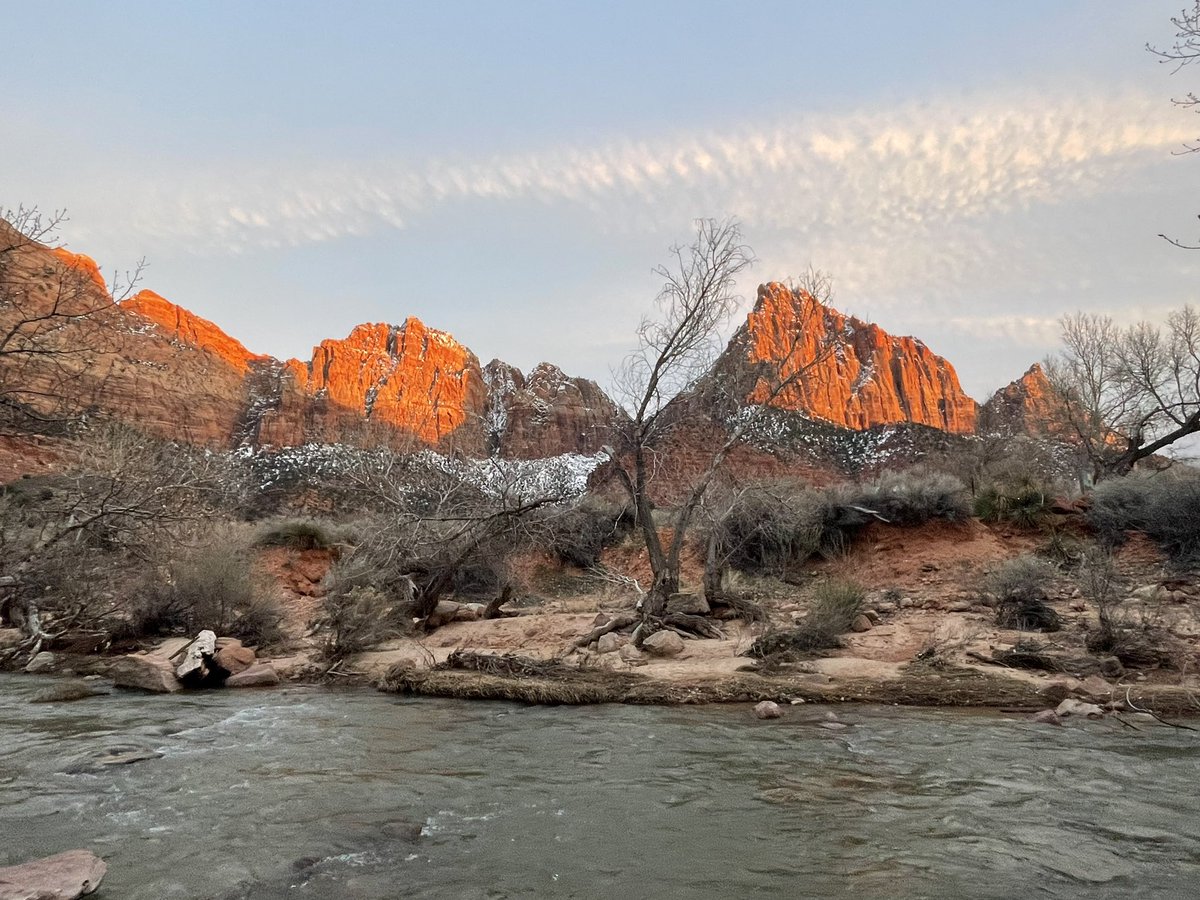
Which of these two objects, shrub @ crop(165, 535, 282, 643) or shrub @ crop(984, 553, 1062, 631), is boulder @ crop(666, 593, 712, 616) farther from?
shrub @ crop(165, 535, 282, 643)

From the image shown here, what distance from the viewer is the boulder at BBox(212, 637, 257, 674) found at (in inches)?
400

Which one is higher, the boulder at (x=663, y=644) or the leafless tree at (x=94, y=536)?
the leafless tree at (x=94, y=536)

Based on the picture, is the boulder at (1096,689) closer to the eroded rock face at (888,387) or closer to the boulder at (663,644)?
the boulder at (663,644)

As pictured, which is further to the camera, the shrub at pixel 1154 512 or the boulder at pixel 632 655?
the shrub at pixel 1154 512

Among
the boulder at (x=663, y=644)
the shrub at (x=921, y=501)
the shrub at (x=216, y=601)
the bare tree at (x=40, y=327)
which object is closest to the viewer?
the bare tree at (x=40, y=327)

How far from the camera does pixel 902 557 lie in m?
17.2

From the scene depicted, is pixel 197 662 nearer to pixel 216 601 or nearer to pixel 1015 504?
pixel 216 601

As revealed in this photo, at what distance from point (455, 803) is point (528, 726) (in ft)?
8.38

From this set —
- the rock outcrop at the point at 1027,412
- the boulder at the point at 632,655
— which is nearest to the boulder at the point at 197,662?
the boulder at the point at 632,655

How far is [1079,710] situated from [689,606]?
6.20 metres

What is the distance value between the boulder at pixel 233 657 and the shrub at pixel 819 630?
720cm

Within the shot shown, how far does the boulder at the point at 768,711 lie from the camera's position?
733 cm

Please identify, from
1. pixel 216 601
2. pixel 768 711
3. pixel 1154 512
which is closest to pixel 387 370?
pixel 216 601

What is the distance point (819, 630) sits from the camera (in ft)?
33.8
